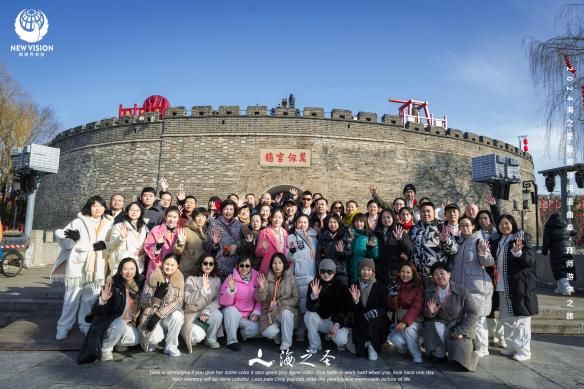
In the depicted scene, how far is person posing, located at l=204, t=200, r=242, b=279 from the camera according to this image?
3.88 metres

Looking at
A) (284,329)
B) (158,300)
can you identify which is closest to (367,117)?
(284,329)

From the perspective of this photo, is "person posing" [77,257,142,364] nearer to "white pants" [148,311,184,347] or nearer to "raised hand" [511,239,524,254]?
"white pants" [148,311,184,347]

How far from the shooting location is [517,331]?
10.8 feet

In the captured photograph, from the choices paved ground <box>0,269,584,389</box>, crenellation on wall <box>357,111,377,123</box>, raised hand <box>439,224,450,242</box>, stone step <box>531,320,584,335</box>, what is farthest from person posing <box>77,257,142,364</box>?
crenellation on wall <box>357,111,377,123</box>

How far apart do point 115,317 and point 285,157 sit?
419 inches

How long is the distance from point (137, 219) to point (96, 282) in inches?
31.2

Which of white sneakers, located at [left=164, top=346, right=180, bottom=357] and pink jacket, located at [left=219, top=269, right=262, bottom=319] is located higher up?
pink jacket, located at [left=219, top=269, right=262, bottom=319]

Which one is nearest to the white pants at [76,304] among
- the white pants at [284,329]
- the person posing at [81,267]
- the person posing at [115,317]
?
the person posing at [81,267]

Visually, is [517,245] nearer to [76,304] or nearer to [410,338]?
[410,338]

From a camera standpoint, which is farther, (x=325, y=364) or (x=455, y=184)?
(x=455, y=184)

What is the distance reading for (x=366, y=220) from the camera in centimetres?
405

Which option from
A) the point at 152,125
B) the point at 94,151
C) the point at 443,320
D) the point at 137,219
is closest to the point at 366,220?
the point at 443,320

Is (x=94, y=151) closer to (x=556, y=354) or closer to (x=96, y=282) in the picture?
(x=96, y=282)

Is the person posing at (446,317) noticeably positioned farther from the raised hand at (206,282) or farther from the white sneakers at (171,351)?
the white sneakers at (171,351)
